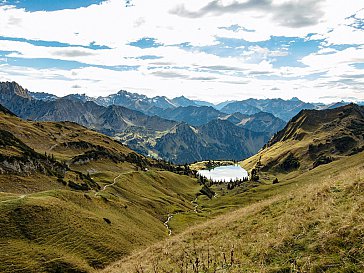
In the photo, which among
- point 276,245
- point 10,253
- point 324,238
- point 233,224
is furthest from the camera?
point 10,253

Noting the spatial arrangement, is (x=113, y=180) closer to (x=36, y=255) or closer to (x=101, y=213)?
(x=101, y=213)

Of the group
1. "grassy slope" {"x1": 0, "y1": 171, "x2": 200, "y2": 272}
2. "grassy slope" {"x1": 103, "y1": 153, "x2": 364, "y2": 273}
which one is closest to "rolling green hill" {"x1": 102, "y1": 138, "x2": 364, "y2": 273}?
"grassy slope" {"x1": 103, "y1": 153, "x2": 364, "y2": 273}

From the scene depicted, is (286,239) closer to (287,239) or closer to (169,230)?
(287,239)

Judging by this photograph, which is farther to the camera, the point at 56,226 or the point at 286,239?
the point at 56,226

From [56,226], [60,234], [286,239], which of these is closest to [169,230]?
[56,226]

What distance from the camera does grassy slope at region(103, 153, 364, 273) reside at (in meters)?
15.5

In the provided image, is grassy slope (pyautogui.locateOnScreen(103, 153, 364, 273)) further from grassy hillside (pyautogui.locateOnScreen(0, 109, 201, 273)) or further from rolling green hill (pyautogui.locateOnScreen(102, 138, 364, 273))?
grassy hillside (pyautogui.locateOnScreen(0, 109, 201, 273))

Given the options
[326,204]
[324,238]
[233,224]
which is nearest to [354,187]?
[326,204]

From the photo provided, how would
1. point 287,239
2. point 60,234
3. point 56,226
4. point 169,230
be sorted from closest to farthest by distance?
point 287,239, point 60,234, point 56,226, point 169,230

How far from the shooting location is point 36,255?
49.0m

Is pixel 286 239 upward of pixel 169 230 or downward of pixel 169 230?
upward

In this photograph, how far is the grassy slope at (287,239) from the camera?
15.5 meters

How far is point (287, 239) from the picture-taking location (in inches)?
725

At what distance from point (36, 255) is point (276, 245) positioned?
44214 millimetres
